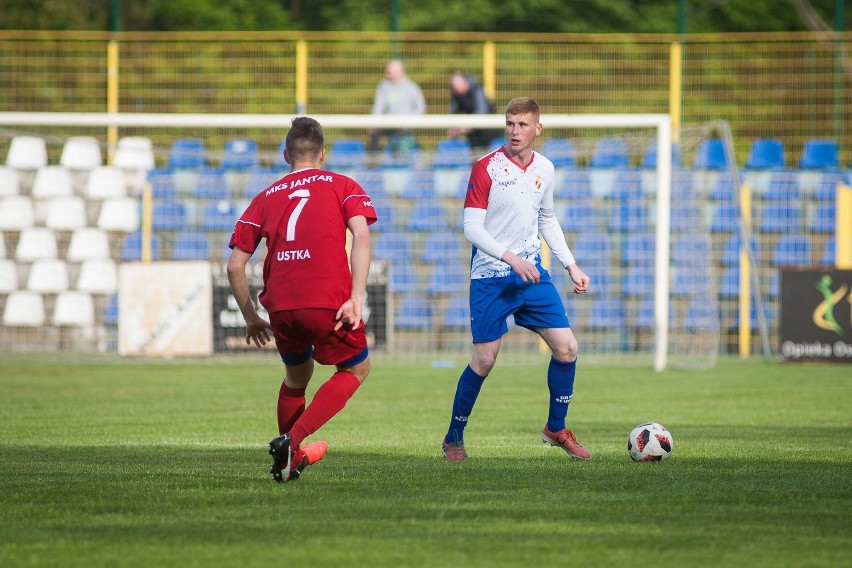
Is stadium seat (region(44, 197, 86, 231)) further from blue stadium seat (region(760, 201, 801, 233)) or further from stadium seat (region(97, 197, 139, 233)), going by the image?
blue stadium seat (region(760, 201, 801, 233))

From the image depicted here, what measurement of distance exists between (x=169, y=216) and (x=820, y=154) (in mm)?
9426

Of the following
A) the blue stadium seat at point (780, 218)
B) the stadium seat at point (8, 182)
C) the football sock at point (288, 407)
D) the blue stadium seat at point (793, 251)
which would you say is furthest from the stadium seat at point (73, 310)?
the football sock at point (288, 407)

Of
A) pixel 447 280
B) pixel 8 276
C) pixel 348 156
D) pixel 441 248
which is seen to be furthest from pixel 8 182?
pixel 447 280

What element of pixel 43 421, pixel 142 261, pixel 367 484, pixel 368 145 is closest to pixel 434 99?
pixel 368 145

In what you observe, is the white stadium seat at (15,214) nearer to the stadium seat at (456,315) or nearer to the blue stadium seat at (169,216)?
the blue stadium seat at (169,216)

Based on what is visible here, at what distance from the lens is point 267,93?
68.3 feet

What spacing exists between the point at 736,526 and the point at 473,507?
113 cm

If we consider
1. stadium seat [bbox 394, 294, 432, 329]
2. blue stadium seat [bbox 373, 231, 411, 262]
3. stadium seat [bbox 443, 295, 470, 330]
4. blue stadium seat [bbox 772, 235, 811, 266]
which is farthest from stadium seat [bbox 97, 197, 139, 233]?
blue stadium seat [bbox 772, 235, 811, 266]

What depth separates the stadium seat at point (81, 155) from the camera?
18.2 meters

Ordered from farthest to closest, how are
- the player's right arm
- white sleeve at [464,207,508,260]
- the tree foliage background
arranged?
the tree foliage background
white sleeve at [464,207,508,260]
the player's right arm

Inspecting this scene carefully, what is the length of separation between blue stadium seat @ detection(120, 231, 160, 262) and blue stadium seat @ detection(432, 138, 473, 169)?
13.7 feet

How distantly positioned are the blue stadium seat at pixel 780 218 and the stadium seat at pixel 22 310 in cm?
1018

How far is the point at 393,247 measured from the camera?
731 inches

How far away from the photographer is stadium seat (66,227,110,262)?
18000 mm
